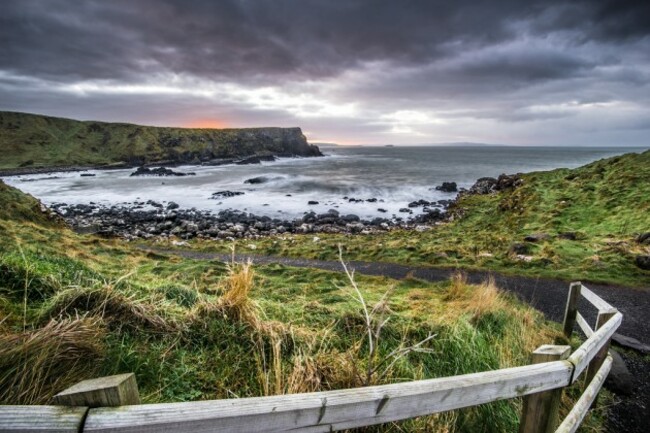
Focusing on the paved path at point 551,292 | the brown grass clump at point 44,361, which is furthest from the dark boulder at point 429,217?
the brown grass clump at point 44,361

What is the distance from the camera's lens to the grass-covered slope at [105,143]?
265 ft

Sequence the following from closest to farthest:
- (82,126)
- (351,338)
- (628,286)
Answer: (351,338)
(628,286)
(82,126)

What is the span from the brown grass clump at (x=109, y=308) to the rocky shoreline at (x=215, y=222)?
55.2ft

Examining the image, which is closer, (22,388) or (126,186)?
(22,388)

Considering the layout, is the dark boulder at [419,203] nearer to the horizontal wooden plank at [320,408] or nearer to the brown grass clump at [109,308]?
the brown grass clump at [109,308]

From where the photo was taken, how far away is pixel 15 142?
3324 inches

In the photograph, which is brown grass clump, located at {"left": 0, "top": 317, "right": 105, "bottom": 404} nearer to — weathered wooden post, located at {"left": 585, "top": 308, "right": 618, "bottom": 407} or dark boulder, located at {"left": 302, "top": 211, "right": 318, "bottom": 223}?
weathered wooden post, located at {"left": 585, "top": 308, "right": 618, "bottom": 407}

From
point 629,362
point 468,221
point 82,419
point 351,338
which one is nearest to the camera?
point 82,419

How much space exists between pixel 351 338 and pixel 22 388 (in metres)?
3.11

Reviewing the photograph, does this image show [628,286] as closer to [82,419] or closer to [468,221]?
[82,419]

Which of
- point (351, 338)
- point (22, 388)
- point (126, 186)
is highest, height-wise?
point (22, 388)

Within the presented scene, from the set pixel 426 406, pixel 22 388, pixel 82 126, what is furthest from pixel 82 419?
pixel 82 126

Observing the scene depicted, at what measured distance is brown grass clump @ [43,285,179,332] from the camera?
3377 mm

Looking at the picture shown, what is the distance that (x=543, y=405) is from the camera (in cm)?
237
